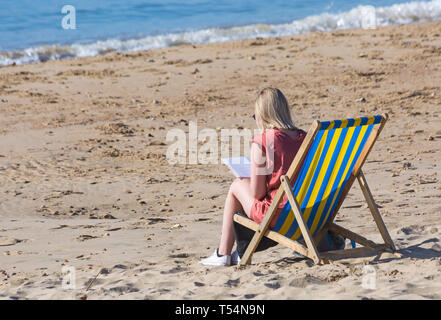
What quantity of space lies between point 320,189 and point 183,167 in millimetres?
3569

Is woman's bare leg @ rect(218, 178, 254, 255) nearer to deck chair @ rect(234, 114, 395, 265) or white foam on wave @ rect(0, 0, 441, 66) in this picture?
deck chair @ rect(234, 114, 395, 265)

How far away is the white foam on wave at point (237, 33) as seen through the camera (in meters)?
14.8

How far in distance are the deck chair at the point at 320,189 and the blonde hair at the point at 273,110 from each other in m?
Answer: 0.33

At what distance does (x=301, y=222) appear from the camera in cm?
423

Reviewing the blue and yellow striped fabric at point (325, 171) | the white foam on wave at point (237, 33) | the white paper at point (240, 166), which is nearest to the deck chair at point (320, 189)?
the blue and yellow striped fabric at point (325, 171)

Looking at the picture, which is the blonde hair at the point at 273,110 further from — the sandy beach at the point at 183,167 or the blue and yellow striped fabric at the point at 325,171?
the sandy beach at the point at 183,167

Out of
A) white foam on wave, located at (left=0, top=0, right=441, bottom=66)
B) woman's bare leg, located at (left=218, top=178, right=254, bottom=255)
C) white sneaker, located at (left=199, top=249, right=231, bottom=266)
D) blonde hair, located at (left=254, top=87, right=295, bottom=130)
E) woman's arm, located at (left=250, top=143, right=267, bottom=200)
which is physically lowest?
white sneaker, located at (left=199, top=249, right=231, bottom=266)

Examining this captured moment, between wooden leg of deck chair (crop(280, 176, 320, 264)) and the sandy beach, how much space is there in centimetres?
9

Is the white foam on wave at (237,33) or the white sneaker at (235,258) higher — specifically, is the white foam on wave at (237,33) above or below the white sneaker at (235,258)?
A: above

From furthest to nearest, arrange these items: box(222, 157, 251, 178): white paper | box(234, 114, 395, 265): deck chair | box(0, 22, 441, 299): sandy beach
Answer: box(222, 157, 251, 178): white paper, box(0, 22, 441, 299): sandy beach, box(234, 114, 395, 265): deck chair

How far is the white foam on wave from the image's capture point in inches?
584

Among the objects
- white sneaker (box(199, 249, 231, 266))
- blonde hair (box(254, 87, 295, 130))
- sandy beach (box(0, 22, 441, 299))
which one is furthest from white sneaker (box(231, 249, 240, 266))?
blonde hair (box(254, 87, 295, 130))

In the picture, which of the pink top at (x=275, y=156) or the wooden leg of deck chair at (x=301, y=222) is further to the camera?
the pink top at (x=275, y=156)

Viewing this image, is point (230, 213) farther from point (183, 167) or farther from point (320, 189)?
point (183, 167)
